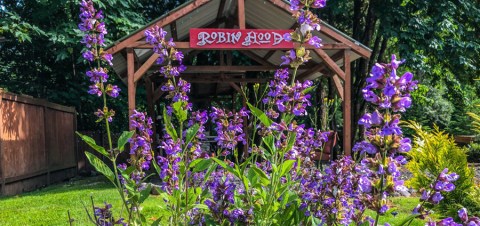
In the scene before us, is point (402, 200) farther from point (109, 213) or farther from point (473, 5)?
point (473, 5)

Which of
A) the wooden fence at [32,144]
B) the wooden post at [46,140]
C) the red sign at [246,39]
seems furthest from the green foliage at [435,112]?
the wooden post at [46,140]

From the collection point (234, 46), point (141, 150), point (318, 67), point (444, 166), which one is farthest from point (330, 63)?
point (141, 150)

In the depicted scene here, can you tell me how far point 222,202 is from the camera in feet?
7.66

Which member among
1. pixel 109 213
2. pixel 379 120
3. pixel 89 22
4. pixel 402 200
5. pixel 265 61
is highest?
pixel 265 61

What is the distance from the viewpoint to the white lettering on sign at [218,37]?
8.93 metres

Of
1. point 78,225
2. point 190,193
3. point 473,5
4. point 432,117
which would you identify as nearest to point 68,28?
point 78,225

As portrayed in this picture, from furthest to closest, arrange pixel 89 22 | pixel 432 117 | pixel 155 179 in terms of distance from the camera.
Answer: pixel 432 117
pixel 155 179
pixel 89 22

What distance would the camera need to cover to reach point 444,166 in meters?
3.41

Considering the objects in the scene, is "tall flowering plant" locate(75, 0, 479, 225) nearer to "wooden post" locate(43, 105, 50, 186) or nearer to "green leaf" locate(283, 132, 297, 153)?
"green leaf" locate(283, 132, 297, 153)

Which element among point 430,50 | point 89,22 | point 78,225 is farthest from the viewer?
point 430,50

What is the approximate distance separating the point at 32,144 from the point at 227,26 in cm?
516

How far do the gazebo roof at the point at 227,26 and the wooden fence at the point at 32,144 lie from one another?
6.61 ft

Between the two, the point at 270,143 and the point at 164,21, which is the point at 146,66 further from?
the point at 270,143

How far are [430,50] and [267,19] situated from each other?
4665mm
